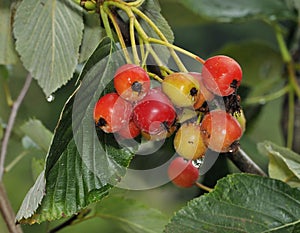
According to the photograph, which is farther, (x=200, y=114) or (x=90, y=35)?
(x=90, y=35)

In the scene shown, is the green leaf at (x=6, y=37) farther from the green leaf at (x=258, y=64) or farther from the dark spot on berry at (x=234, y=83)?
the green leaf at (x=258, y=64)

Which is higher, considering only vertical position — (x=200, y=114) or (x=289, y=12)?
(x=200, y=114)

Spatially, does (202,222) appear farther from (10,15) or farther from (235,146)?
(10,15)

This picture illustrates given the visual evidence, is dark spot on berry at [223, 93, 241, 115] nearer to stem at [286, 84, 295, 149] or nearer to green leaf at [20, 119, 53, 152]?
green leaf at [20, 119, 53, 152]

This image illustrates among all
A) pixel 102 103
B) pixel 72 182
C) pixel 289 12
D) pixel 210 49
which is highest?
pixel 102 103

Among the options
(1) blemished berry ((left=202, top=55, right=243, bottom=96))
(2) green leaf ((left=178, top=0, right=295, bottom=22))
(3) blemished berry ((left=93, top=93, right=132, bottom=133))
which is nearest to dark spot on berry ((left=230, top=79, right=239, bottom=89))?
(1) blemished berry ((left=202, top=55, right=243, bottom=96))

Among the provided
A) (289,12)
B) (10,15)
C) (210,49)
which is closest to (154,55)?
(10,15)

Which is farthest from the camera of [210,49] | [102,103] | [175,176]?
[210,49]
